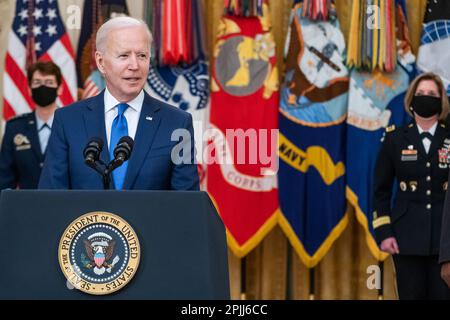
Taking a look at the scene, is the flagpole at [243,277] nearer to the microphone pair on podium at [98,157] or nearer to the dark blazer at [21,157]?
the dark blazer at [21,157]

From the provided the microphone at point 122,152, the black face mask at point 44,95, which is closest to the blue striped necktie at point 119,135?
the microphone at point 122,152

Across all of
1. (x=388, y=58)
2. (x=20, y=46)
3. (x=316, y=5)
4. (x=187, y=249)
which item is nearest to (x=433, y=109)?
(x=388, y=58)

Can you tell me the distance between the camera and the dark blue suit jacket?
2.97m

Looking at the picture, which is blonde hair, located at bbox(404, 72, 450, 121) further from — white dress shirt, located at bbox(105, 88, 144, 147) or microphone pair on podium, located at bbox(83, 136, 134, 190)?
microphone pair on podium, located at bbox(83, 136, 134, 190)

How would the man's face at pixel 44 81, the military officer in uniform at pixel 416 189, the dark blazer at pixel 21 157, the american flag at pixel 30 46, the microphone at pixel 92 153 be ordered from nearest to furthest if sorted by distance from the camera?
the microphone at pixel 92 153 → the military officer in uniform at pixel 416 189 → the dark blazer at pixel 21 157 → the man's face at pixel 44 81 → the american flag at pixel 30 46

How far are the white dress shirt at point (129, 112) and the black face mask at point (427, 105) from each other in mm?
2427

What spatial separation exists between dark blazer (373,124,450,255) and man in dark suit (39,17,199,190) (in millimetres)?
2338

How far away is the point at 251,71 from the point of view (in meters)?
5.95

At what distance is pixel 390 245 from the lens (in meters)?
5.11

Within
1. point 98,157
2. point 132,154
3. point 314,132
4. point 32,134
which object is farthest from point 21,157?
point 98,157

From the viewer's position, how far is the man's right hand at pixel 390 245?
201 inches

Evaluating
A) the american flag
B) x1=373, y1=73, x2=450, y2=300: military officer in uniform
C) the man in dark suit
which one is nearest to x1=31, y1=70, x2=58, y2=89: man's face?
the american flag

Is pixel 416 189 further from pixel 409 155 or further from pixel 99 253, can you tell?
pixel 99 253
